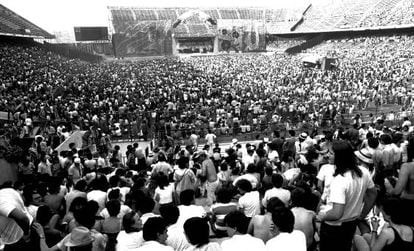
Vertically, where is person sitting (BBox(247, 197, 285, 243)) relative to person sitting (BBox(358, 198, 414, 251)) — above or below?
below

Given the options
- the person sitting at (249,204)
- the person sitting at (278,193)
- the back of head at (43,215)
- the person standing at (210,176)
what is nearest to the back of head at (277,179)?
the person sitting at (278,193)

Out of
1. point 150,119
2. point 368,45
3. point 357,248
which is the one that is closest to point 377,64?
point 368,45

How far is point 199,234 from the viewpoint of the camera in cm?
314

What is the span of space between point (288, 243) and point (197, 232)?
33.3 inches

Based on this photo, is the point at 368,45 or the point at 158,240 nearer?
the point at 158,240

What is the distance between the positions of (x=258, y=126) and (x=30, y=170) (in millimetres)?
10561

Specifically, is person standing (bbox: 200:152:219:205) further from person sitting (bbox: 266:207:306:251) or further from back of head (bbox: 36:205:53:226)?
person sitting (bbox: 266:207:306:251)

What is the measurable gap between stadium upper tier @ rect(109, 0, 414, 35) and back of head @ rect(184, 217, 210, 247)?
45.7 metres

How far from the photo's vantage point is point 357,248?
12.1ft

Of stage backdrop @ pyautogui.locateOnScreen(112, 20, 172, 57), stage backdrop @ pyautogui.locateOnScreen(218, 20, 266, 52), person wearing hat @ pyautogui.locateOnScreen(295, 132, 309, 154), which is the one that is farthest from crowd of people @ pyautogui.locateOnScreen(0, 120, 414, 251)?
stage backdrop @ pyautogui.locateOnScreen(218, 20, 266, 52)

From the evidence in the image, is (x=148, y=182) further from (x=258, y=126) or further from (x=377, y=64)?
(x=377, y=64)

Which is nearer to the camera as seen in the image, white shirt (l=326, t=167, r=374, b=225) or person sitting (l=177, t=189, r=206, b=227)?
white shirt (l=326, t=167, r=374, b=225)

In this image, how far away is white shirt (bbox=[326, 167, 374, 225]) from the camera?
345cm

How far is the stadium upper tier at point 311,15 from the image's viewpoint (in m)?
46.9
